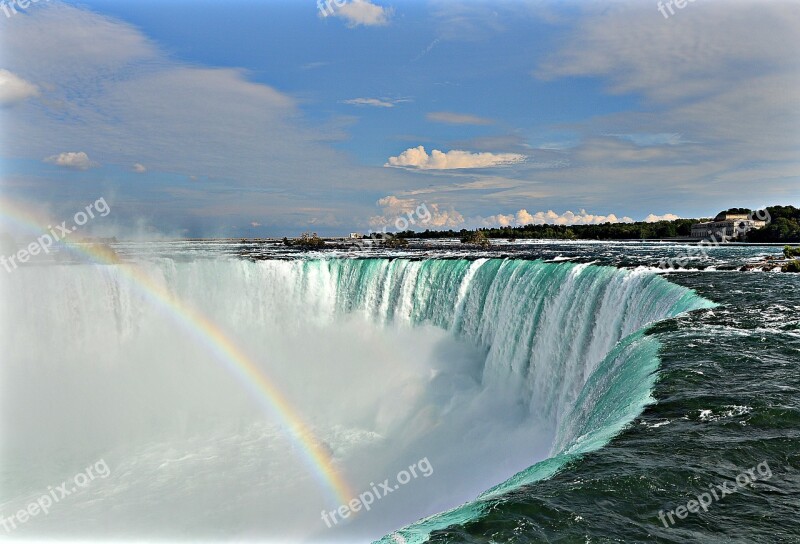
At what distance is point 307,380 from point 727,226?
162ft

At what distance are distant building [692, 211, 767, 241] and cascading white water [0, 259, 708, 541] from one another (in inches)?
1550

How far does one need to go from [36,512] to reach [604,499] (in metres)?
16.0

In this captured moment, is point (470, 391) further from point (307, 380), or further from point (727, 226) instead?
point (727, 226)

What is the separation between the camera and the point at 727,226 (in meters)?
54.2

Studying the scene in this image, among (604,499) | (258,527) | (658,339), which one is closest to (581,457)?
(604,499)

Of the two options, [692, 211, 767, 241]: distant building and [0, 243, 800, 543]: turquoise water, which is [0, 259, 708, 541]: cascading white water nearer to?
[0, 243, 800, 543]: turquoise water

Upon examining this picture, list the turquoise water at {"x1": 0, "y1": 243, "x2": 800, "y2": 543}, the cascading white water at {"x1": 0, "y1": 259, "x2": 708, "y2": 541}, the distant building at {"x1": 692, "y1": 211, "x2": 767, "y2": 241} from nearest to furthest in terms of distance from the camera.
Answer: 1. the turquoise water at {"x1": 0, "y1": 243, "x2": 800, "y2": 543}
2. the cascading white water at {"x1": 0, "y1": 259, "x2": 708, "y2": 541}
3. the distant building at {"x1": 692, "y1": 211, "x2": 767, "y2": 241}

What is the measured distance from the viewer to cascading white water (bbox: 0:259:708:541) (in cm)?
1412

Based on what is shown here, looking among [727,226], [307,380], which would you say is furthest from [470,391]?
[727,226]

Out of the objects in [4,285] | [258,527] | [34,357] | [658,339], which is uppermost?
[4,285]

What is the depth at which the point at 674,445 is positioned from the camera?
558 centimetres

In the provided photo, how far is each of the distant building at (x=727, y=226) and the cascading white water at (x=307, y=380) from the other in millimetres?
39358

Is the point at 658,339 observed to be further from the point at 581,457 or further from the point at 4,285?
the point at 4,285

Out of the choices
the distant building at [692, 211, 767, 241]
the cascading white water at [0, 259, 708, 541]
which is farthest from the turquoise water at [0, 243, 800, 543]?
the distant building at [692, 211, 767, 241]
